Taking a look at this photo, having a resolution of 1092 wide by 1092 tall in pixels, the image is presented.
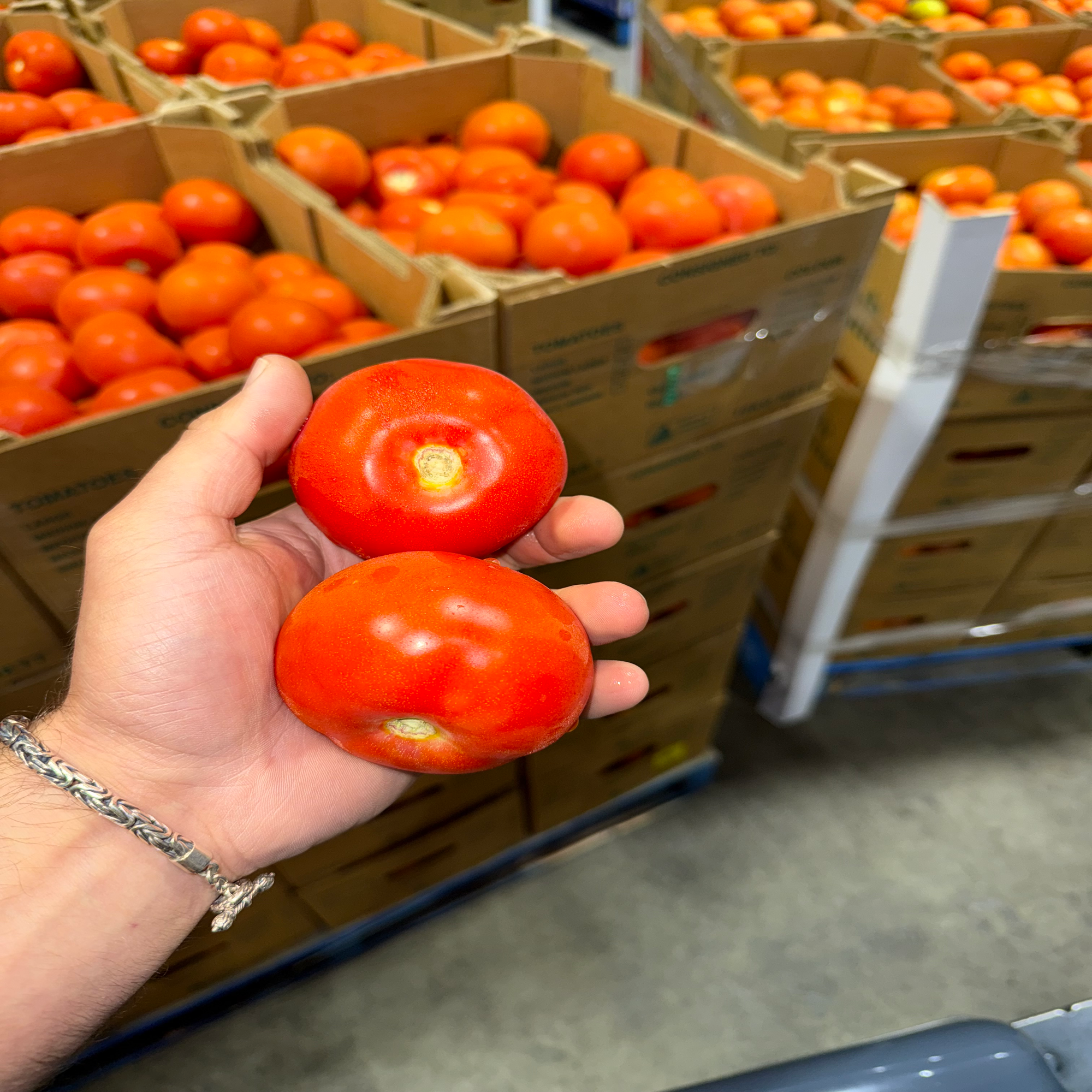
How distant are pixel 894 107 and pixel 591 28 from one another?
4588mm

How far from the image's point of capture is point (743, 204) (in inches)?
51.4

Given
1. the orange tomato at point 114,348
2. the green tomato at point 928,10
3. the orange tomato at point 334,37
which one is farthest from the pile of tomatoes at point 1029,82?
the orange tomato at point 114,348

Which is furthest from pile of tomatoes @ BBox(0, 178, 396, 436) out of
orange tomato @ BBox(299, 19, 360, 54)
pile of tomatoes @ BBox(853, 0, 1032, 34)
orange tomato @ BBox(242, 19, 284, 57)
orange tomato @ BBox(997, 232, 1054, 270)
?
pile of tomatoes @ BBox(853, 0, 1032, 34)

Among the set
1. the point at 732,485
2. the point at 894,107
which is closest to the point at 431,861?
the point at 732,485

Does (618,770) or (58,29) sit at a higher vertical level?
(58,29)

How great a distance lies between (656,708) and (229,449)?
3.80ft

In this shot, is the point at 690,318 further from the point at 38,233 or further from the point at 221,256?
the point at 38,233

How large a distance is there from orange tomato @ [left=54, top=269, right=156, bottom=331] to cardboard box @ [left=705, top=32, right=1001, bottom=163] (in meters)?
1.37

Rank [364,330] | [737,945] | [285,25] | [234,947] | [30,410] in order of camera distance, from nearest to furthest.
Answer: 1. [30,410]
2. [364,330]
3. [234,947]
4. [737,945]
5. [285,25]

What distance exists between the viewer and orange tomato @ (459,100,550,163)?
1592 millimetres

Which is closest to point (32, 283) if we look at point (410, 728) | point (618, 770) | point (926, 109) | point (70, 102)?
point (70, 102)

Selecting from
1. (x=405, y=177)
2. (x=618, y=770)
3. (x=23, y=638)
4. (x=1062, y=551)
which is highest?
(x=405, y=177)

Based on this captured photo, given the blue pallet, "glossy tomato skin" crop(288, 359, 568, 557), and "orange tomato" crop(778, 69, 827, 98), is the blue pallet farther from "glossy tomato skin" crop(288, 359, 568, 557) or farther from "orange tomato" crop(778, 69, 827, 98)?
"orange tomato" crop(778, 69, 827, 98)

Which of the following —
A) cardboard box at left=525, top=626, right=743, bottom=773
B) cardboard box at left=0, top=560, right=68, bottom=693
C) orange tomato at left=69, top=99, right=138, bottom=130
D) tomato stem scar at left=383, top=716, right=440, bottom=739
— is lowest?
cardboard box at left=525, top=626, right=743, bottom=773
